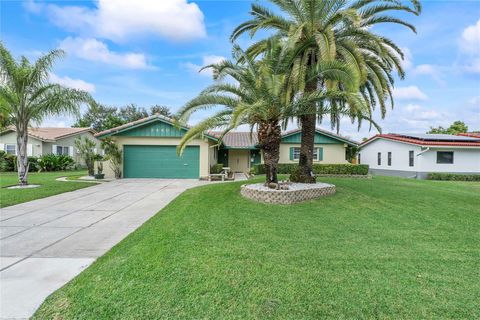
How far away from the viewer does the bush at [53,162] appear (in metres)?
23.7

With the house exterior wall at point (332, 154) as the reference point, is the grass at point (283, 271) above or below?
below

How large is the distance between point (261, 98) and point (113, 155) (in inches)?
522

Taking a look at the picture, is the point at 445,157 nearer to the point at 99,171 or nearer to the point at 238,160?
the point at 238,160

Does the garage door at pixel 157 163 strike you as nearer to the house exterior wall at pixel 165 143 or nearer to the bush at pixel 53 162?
the house exterior wall at pixel 165 143

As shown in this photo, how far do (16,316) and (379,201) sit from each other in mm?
9473

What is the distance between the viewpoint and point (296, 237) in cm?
560

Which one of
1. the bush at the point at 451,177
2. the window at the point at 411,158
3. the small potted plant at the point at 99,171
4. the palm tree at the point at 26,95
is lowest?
the bush at the point at 451,177

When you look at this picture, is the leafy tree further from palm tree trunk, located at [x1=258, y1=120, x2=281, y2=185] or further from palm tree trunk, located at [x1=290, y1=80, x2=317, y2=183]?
palm tree trunk, located at [x1=290, y1=80, x2=317, y2=183]

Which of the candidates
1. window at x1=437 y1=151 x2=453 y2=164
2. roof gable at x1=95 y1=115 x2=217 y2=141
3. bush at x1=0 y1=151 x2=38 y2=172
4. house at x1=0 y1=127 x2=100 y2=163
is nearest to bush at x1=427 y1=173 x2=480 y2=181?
window at x1=437 y1=151 x2=453 y2=164

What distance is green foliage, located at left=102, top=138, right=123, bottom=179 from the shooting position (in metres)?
18.1

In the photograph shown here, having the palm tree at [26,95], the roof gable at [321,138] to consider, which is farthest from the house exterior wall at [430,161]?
the palm tree at [26,95]

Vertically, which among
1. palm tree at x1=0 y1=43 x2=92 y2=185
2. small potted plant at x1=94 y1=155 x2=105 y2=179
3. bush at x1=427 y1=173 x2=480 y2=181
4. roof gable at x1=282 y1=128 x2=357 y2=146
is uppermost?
palm tree at x1=0 y1=43 x2=92 y2=185

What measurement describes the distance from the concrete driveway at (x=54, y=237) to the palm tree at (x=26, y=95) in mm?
4940

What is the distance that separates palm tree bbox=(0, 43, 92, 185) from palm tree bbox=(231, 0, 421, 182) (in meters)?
10.2
